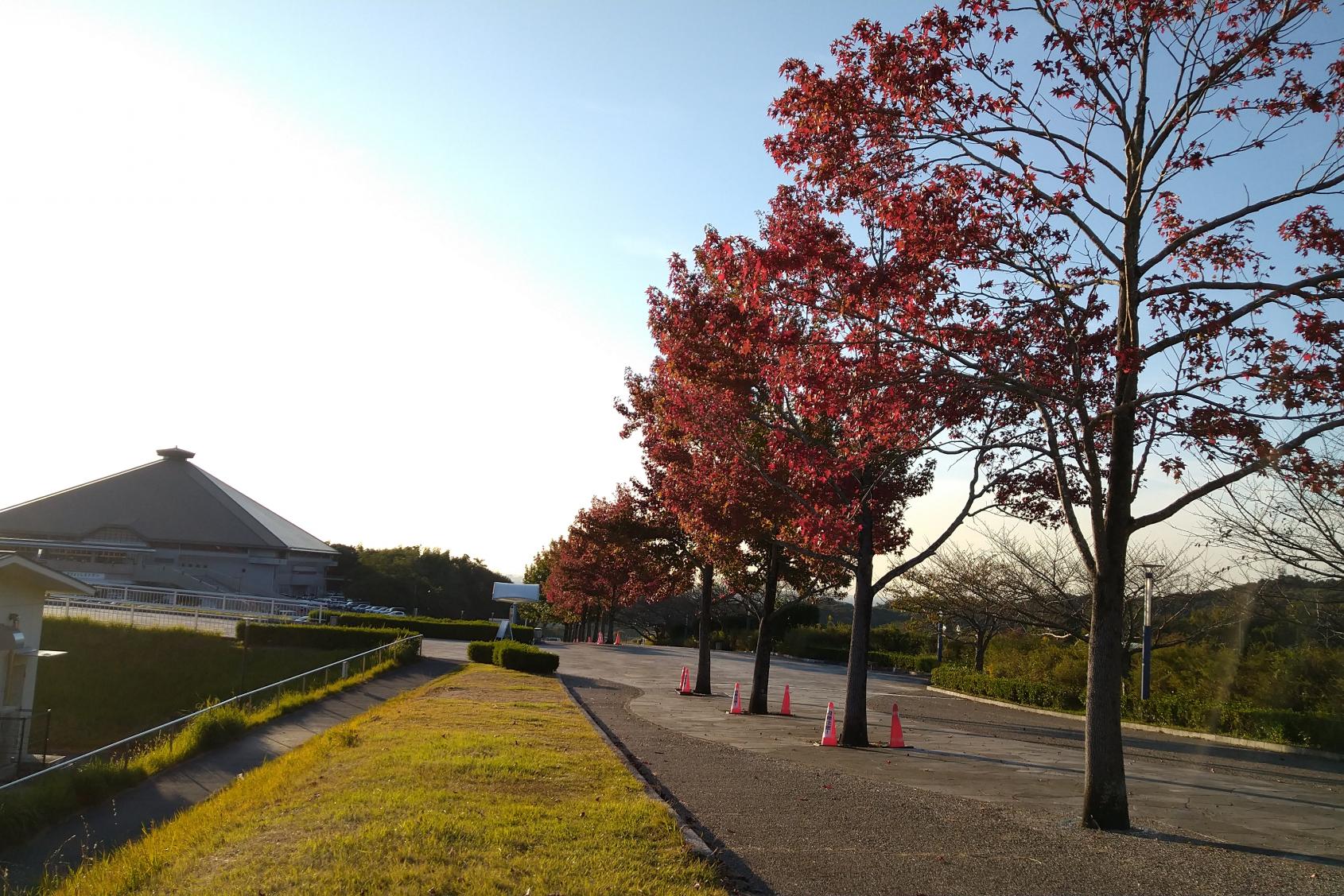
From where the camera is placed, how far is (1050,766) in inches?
Answer: 585

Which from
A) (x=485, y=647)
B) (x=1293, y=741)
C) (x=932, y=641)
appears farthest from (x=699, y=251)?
(x=932, y=641)

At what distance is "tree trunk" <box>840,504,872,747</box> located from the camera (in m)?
16.7

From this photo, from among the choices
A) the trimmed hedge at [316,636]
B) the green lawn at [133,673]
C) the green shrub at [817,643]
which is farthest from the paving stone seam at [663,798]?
the green shrub at [817,643]

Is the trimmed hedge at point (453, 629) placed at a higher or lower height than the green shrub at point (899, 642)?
lower

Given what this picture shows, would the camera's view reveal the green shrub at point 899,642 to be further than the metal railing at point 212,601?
Yes

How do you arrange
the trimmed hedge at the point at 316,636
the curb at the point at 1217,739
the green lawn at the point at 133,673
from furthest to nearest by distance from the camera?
1. the trimmed hedge at the point at 316,636
2. the green lawn at the point at 133,673
3. the curb at the point at 1217,739

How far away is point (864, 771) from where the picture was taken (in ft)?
44.1

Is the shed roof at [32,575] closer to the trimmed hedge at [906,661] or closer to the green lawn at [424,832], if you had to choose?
the green lawn at [424,832]

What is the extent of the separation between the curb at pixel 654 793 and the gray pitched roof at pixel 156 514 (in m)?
62.2

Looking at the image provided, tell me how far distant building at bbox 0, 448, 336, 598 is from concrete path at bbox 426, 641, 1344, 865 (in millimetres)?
54398

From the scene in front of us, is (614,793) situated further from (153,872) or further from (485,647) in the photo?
(485,647)

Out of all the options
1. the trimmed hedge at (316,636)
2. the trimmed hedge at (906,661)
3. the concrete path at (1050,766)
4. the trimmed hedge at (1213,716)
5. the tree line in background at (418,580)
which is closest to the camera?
the concrete path at (1050,766)

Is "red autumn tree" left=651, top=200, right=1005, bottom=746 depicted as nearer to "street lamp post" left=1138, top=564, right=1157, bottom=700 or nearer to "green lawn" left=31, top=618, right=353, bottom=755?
"street lamp post" left=1138, top=564, right=1157, bottom=700

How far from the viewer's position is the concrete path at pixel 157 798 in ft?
30.5
